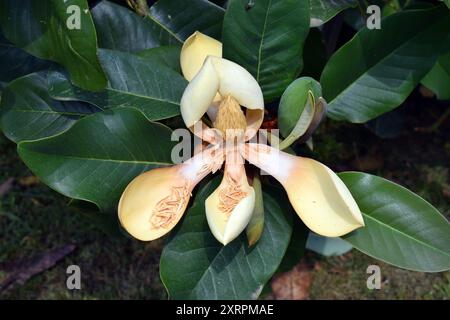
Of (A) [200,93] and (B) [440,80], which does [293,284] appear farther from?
(A) [200,93]

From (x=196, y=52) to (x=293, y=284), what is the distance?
2.72ft

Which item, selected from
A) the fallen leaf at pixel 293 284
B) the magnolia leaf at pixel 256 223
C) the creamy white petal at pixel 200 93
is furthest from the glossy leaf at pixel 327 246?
the creamy white petal at pixel 200 93

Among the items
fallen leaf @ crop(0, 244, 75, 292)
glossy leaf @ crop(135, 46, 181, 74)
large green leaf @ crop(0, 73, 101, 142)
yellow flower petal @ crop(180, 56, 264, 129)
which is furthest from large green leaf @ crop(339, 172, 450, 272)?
fallen leaf @ crop(0, 244, 75, 292)

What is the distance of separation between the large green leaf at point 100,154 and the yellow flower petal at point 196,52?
10 centimetres

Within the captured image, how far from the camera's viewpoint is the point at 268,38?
0.80m

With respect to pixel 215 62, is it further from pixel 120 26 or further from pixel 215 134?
pixel 120 26

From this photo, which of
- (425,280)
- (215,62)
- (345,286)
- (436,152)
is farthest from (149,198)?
(436,152)

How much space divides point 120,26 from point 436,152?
107cm

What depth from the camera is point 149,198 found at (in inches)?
29.7

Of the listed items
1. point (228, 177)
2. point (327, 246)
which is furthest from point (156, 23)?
point (327, 246)

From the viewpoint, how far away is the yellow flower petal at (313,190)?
700 millimetres

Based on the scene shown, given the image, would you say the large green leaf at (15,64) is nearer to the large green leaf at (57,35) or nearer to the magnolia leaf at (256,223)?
the large green leaf at (57,35)

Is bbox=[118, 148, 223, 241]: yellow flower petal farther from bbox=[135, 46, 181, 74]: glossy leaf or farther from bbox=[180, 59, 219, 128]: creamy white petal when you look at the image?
bbox=[135, 46, 181, 74]: glossy leaf

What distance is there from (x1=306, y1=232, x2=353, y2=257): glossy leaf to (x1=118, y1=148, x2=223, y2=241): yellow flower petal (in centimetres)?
68
